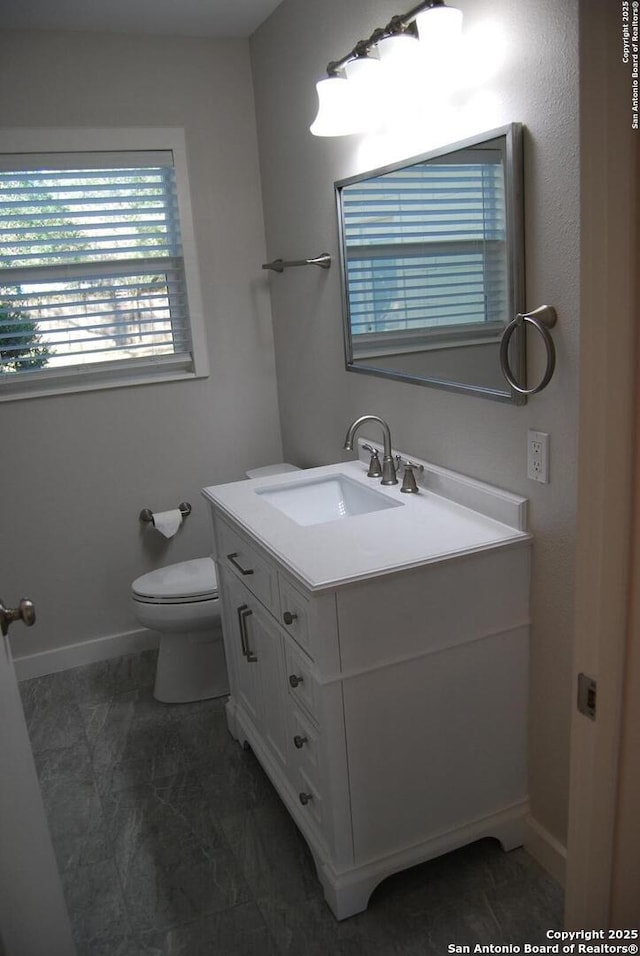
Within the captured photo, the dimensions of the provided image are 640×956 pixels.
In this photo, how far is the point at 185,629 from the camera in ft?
9.29

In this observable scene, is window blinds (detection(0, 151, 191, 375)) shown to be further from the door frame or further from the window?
the door frame

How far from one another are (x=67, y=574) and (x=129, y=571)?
25 centimetres

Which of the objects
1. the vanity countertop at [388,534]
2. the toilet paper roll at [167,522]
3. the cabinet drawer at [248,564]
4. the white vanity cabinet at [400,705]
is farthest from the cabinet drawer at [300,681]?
the toilet paper roll at [167,522]

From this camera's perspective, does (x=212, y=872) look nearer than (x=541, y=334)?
No

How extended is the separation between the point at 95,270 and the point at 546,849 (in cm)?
252

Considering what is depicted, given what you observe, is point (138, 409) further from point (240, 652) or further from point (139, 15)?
point (139, 15)

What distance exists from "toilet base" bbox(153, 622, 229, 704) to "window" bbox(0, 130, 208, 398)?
3.48 feet

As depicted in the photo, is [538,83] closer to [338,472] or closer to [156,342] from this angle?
[338,472]

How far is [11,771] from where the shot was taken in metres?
1.39

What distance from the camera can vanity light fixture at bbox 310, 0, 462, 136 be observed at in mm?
1775

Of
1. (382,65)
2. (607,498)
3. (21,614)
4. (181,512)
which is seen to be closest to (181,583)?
(181,512)

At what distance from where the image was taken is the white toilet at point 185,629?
2.78m

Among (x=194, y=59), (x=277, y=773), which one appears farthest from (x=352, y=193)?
(x=277, y=773)

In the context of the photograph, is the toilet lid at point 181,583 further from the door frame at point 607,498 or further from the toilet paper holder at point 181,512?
the door frame at point 607,498
